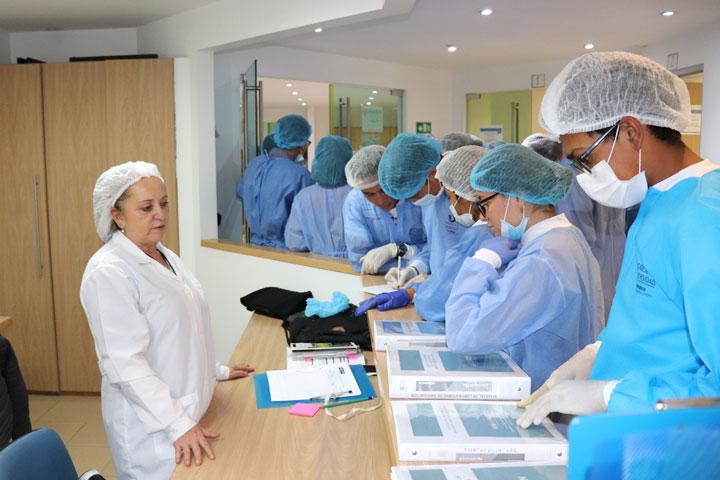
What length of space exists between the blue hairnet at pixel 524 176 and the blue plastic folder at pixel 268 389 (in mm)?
807

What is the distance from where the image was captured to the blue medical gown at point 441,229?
7.94ft

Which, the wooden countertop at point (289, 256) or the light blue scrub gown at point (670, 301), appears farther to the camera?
the wooden countertop at point (289, 256)

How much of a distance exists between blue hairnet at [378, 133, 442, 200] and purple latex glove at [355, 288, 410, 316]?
0.50 meters

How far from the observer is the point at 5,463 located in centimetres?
133

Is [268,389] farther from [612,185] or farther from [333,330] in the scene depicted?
[612,185]

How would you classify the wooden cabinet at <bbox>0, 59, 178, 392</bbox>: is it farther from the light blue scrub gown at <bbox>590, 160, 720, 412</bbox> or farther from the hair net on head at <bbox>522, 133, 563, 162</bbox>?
the light blue scrub gown at <bbox>590, 160, 720, 412</bbox>

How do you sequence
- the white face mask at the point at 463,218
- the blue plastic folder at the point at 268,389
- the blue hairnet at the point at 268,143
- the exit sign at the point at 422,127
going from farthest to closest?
1. the exit sign at the point at 422,127
2. the blue hairnet at the point at 268,143
3. the white face mask at the point at 463,218
4. the blue plastic folder at the point at 268,389

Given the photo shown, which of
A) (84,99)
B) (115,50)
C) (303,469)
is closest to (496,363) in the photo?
(303,469)

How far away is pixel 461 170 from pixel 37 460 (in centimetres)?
159

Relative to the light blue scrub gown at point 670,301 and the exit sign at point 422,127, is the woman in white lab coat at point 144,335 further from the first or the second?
the exit sign at point 422,127

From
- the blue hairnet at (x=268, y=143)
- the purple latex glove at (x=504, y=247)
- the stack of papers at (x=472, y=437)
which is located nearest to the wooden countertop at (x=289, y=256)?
the blue hairnet at (x=268, y=143)

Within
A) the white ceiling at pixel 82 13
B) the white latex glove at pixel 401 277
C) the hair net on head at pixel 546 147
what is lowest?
the white latex glove at pixel 401 277

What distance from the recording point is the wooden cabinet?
4.33 metres

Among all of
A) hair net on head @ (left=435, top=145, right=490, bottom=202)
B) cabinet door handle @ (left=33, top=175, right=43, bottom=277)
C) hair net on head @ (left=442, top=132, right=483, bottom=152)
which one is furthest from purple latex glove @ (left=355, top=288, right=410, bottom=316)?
cabinet door handle @ (left=33, top=175, right=43, bottom=277)
